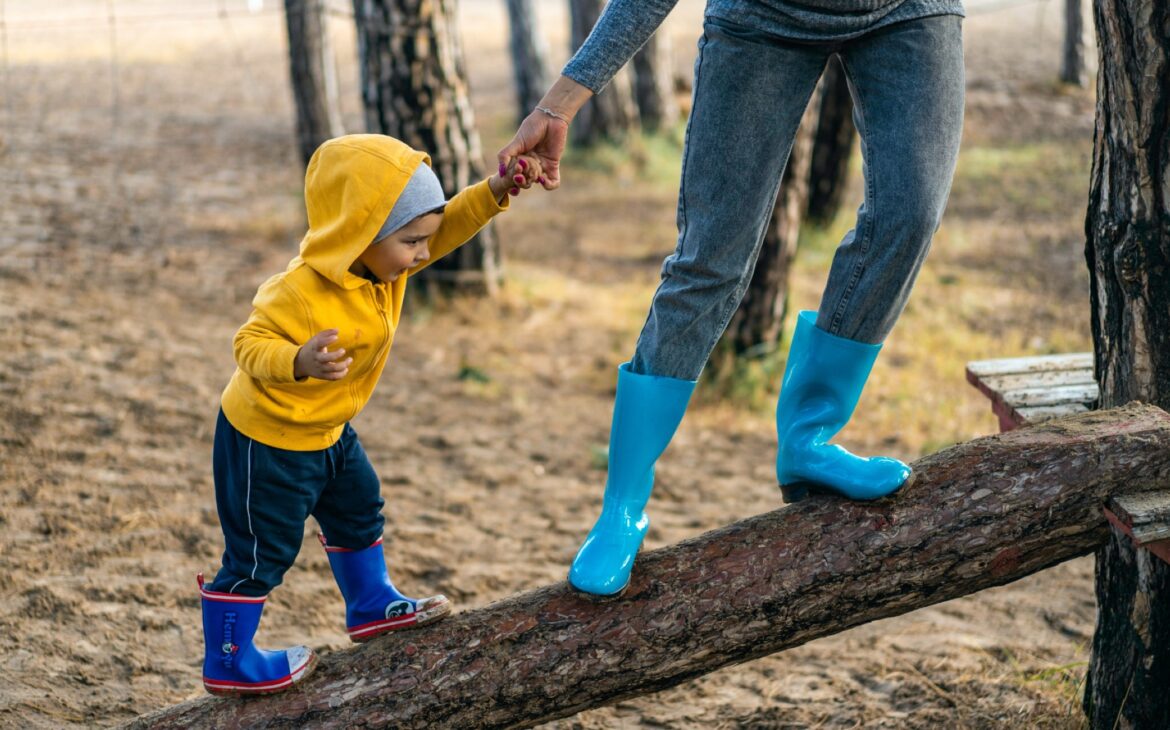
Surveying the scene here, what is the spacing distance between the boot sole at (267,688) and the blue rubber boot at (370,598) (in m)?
0.17

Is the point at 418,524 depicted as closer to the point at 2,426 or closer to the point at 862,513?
the point at 2,426

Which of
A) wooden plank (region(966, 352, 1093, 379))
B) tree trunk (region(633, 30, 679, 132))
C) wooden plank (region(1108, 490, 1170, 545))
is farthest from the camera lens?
tree trunk (region(633, 30, 679, 132))

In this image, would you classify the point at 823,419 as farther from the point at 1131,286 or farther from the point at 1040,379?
the point at 1040,379

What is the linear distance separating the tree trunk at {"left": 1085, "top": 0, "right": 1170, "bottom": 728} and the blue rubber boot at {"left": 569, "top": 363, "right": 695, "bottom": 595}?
104cm

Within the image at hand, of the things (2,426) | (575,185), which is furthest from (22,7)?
(2,426)

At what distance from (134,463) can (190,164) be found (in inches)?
230

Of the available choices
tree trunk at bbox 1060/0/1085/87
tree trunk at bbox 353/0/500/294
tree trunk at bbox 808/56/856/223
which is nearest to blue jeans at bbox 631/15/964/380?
tree trunk at bbox 353/0/500/294

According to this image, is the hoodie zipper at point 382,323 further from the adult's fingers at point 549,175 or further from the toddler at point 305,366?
the adult's fingers at point 549,175

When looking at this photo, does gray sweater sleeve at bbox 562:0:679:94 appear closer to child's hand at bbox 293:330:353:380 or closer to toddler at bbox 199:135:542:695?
toddler at bbox 199:135:542:695

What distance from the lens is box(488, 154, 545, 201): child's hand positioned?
240 centimetres

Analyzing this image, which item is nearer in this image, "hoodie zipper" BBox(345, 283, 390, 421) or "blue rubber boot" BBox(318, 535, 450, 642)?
"hoodie zipper" BBox(345, 283, 390, 421)

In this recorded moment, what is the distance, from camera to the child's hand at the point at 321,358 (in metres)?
2.13

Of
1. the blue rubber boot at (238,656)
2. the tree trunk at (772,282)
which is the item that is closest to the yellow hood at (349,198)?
the blue rubber boot at (238,656)

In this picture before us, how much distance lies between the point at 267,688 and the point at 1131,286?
2094mm
